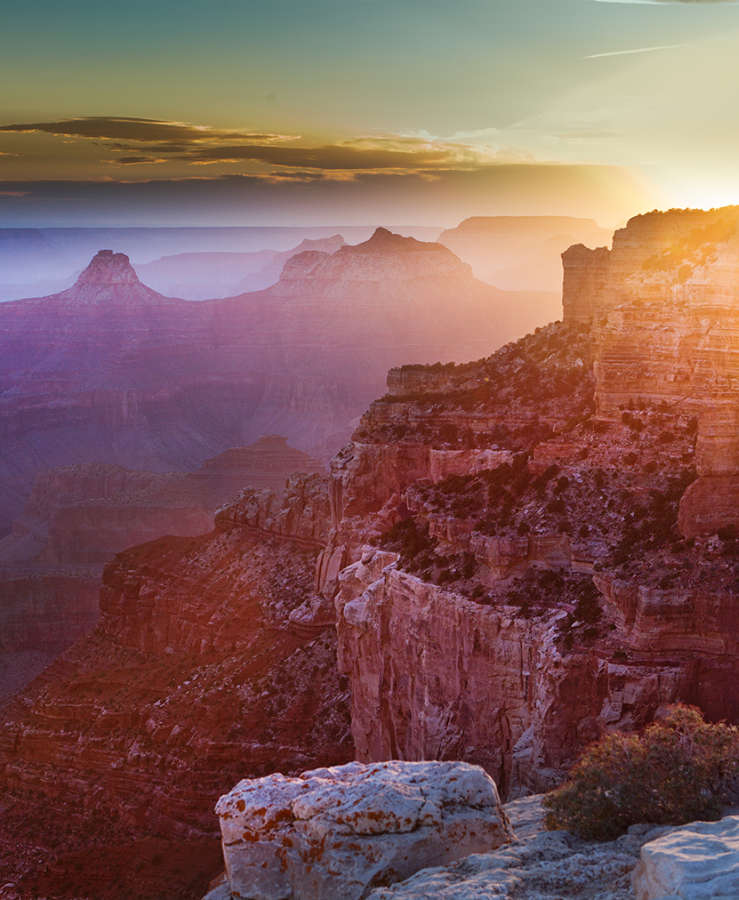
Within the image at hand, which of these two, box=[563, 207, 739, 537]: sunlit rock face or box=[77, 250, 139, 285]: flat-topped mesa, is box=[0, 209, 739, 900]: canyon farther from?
box=[77, 250, 139, 285]: flat-topped mesa

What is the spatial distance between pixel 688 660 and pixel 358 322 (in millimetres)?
134868

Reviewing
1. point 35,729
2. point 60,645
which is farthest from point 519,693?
point 60,645

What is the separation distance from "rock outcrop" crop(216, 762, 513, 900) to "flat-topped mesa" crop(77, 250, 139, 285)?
15556 cm

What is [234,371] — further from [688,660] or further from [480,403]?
[688,660]

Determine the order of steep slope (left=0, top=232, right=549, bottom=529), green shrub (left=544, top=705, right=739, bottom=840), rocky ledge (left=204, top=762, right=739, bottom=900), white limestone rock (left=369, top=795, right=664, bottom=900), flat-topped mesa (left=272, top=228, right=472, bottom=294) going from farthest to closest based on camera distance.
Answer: flat-topped mesa (left=272, top=228, right=472, bottom=294) < steep slope (left=0, top=232, right=549, bottom=529) < green shrub (left=544, top=705, right=739, bottom=840) < rocky ledge (left=204, top=762, right=739, bottom=900) < white limestone rock (left=369, top=795, right=664, bottom=900)

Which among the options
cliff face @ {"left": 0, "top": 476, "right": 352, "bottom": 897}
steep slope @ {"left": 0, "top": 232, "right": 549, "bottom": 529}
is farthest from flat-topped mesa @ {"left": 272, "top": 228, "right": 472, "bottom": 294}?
cliff face @ {"left": 0, "top": 476, "right": 352, "bottom": 897}

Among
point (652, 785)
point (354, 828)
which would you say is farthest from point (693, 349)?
point (354, 828)

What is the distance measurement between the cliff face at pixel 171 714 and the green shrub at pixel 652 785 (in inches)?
823

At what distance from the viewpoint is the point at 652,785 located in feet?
70.4

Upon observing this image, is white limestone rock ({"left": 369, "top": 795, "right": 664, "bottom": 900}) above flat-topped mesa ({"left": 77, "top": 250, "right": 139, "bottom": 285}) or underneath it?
underneath

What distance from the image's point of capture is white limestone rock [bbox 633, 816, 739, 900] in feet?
51.7

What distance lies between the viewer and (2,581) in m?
86.4

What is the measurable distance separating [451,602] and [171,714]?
19.0 m

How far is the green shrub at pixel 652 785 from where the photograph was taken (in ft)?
69.1
